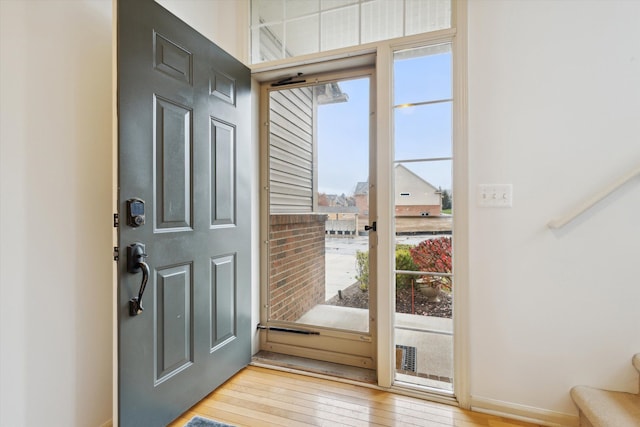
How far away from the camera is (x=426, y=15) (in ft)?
5.89

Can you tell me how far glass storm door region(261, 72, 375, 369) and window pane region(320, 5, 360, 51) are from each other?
0.75 feet

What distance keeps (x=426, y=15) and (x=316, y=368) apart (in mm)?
2434

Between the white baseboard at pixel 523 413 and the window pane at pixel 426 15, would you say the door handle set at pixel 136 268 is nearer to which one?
the white baseboard at pixel 523 413

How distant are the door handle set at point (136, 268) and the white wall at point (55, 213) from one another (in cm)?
27

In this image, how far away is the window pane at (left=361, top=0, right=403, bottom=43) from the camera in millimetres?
1853

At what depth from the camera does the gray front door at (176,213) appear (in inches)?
51.4

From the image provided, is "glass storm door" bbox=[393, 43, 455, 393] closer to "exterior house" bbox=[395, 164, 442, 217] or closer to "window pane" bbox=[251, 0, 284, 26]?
"exterior house" bbox=[395, 164, 442, 217]

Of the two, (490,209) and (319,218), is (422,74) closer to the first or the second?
(490,209)

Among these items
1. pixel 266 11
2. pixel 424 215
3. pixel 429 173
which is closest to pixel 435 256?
pixel 424 215

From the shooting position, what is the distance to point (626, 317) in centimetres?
145

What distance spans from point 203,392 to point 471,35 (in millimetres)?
2578

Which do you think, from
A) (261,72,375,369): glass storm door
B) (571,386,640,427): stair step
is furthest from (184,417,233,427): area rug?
(571,386,640,427): stair step

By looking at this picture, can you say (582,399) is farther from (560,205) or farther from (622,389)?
(560,205)

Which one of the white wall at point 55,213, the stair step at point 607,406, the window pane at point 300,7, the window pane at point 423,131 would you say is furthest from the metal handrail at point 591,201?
the white wall at point 55,213
